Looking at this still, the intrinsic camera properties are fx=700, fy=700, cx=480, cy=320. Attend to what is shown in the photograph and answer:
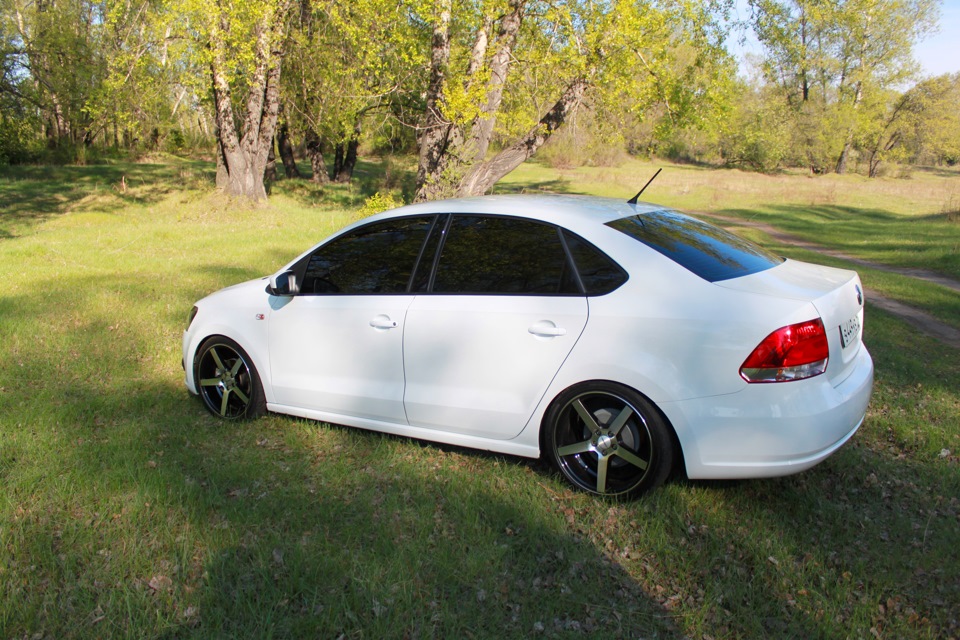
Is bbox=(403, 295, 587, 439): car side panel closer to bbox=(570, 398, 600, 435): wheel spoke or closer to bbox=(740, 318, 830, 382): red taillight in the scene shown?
bbox=(570, 398, 600, 435): wheel spoke

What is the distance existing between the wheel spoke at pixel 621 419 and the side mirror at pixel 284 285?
7.62 ft

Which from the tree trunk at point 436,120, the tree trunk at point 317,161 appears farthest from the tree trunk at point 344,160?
the tree trunk at point 436,120

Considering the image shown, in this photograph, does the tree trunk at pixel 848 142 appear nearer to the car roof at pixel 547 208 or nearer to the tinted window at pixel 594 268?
the car roof at pixel 547 208

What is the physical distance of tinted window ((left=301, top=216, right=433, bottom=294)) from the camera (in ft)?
14.8

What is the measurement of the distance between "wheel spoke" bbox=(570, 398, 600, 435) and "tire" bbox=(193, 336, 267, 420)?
240 centimetres

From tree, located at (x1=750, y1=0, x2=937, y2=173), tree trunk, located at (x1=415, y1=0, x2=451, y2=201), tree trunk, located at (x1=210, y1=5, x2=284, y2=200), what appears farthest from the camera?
tree, located at (x1=750, y1=0, x2=937, y2=173)

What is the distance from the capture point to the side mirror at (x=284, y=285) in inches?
186

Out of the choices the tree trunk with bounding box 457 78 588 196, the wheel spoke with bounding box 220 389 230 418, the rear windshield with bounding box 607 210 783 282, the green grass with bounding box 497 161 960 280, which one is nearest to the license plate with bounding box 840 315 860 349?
the rear windshield with bounding box 607 210 783 282

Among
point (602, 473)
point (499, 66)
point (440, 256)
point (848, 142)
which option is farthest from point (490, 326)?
point (848, 142)

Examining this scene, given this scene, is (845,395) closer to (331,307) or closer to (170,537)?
(331,307)

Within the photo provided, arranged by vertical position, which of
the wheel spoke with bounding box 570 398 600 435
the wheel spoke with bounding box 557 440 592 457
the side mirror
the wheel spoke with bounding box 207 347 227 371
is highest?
the side mirror

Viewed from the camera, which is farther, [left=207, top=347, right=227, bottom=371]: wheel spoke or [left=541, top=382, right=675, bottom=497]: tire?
[left=207, top=347, right=227, bottom=371]: wheel spoke

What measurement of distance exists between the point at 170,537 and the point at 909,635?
3343mm

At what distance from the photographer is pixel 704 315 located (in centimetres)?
347
